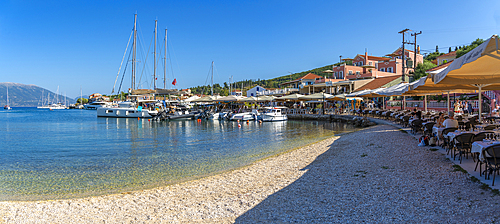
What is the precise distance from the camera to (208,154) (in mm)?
15938

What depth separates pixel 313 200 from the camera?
679 cm

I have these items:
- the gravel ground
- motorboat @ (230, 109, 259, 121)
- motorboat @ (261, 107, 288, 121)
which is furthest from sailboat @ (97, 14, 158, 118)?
the gravel ground

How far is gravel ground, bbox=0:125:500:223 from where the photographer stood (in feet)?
17.8

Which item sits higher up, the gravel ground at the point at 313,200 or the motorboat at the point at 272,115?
the motorboat at the point at 272,115

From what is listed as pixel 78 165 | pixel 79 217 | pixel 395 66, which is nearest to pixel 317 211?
pixel 79 217

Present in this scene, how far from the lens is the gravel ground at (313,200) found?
5423mm

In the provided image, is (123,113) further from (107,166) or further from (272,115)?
(107,166)

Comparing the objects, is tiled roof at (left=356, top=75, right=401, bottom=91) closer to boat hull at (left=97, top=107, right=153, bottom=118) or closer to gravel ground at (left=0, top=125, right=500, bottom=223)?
boat hull at (left=97, top=107, right=153, bottom=118)

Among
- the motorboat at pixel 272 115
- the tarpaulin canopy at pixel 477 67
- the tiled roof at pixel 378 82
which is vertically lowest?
the motorboat at pixel 272 115

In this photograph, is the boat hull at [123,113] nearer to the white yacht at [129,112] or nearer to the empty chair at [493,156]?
the white yacht at [129,112]

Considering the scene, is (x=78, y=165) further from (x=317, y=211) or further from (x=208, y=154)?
(x=317, y=211)

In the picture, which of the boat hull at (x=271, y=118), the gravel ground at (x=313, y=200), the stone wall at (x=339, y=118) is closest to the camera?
the gravel ground at (x=313, y=200)


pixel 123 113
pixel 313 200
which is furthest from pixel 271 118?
pixel 313 200

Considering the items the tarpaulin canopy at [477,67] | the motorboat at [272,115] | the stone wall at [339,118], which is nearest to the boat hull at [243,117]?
the motorboat at [272,115]
